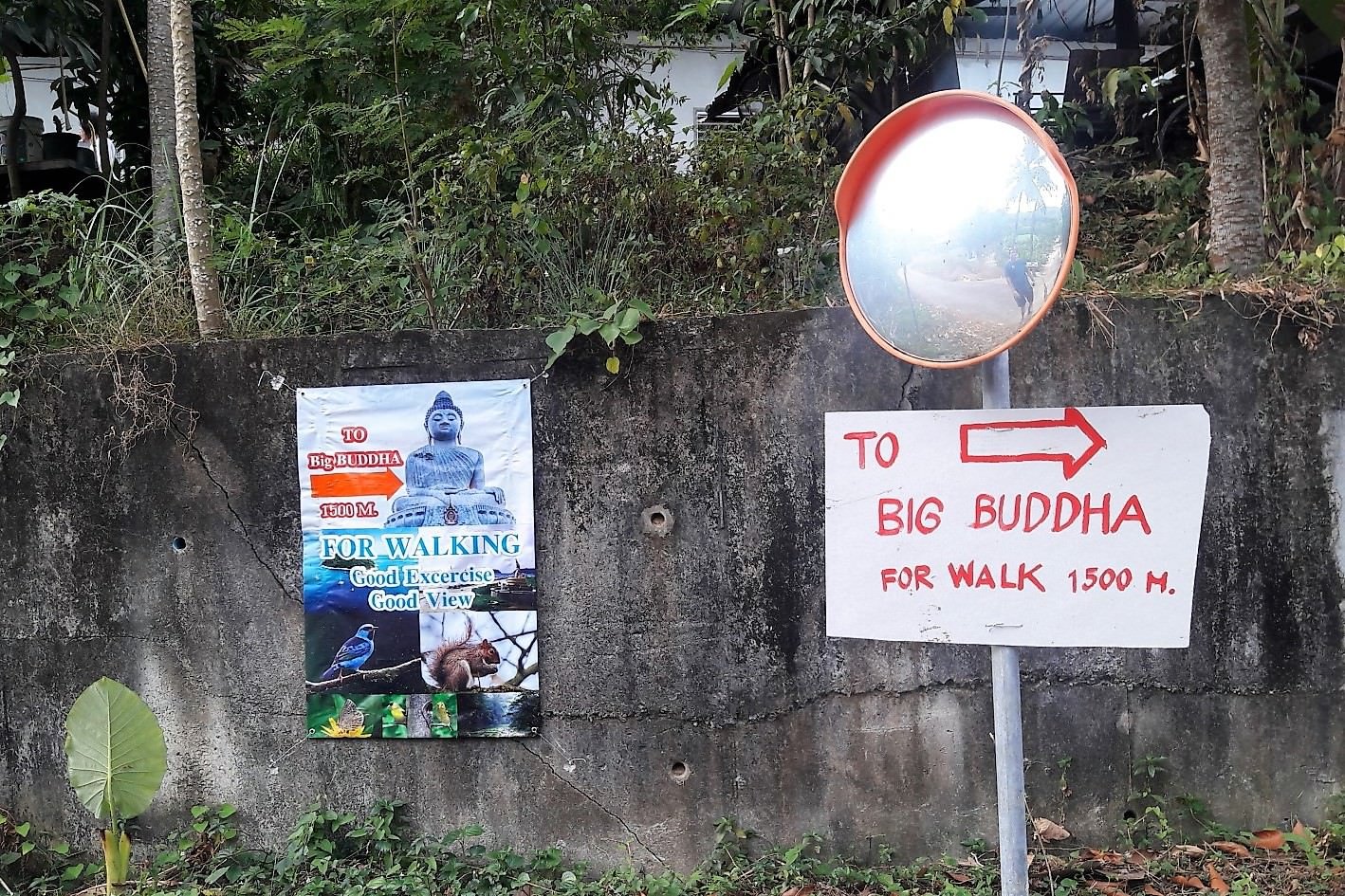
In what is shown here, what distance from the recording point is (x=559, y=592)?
10.5 ft

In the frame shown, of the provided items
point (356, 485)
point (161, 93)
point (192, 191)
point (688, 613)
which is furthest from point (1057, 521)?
point (161, 93)

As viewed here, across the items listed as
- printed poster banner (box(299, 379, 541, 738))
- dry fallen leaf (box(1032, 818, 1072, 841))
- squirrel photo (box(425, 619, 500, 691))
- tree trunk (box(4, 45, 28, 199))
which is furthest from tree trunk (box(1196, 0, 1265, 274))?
tree trunk (box(4, 45, 28, 199))

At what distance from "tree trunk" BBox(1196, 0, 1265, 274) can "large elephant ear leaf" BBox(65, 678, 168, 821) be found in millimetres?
4135

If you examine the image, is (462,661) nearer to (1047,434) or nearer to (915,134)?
(1047,434)

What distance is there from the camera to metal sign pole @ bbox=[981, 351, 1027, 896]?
71.9 inches

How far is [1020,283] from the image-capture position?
1635 millimetres

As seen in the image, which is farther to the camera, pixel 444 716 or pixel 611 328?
pixel 444 716

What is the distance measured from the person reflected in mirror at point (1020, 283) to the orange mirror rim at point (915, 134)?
2 centimetres

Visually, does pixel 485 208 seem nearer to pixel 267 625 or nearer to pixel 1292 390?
pixel 267 625

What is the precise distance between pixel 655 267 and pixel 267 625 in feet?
6.53

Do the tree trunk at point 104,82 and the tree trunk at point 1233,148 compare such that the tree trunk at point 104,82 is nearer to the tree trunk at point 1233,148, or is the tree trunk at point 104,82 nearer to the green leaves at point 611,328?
the green leaves at point 611,328

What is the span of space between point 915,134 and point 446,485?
81.4 inches

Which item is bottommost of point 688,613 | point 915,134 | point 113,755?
point 113,755

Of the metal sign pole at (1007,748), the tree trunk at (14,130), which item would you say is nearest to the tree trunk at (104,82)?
the tree trunk at (14,130)
